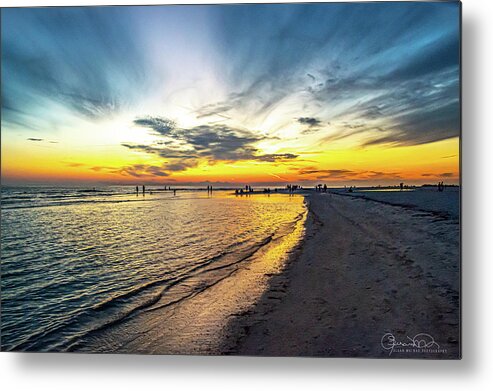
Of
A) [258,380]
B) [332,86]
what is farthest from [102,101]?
[258,380]

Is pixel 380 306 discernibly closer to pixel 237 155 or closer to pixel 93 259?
pixel 237 155

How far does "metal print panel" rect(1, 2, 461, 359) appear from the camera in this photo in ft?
8.73

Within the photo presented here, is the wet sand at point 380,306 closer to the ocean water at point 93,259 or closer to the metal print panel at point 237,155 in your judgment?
the metal print panel at point 237,155

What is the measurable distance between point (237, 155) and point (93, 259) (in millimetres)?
1651

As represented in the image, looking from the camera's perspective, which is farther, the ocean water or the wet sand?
the ocean water

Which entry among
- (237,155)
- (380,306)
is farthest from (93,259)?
(380,306)

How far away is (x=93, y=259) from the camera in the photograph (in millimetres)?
3199

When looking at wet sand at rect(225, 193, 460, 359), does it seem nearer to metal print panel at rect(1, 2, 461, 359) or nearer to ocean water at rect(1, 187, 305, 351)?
metal print panel at rect(1, 2, 461, 359)

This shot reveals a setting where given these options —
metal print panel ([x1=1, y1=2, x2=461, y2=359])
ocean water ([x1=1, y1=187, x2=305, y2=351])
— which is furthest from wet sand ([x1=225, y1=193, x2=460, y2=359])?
ocean water ([x1=1, y1=187, x2=305, y2=351])

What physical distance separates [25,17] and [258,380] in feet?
11.8

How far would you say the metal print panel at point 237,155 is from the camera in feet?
8.73

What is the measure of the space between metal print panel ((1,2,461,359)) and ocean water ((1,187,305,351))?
0.02 meters

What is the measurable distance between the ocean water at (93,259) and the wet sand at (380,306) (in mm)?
758

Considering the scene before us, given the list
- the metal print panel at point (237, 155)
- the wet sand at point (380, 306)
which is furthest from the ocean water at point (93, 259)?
the wet sand at point (380, 306)
